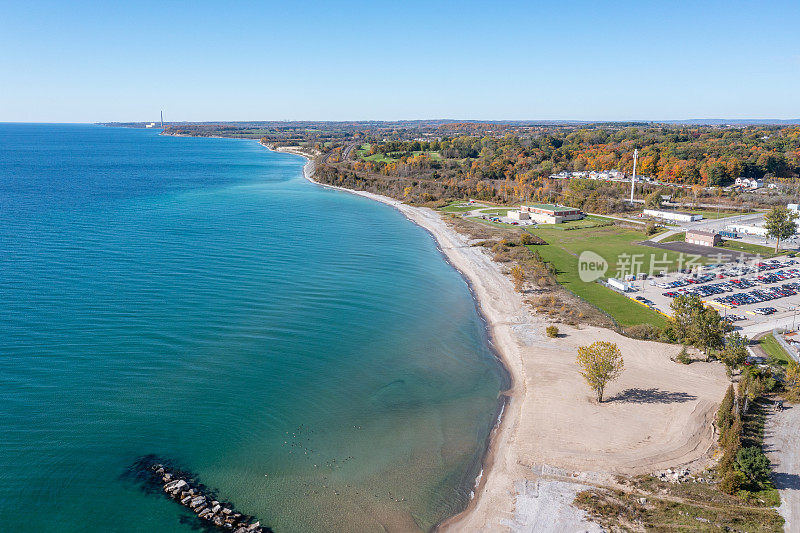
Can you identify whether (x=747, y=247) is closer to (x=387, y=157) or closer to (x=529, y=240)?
(x=529, y=240)

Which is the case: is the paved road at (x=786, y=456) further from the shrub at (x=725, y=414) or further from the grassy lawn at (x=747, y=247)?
the grassy lawn at (x=747, y=247)

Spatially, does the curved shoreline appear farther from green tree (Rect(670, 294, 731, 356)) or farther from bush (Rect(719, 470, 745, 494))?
green tree (Rect(670, 294, 731, 356))

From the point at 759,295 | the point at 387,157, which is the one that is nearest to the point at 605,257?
the point at 759,295

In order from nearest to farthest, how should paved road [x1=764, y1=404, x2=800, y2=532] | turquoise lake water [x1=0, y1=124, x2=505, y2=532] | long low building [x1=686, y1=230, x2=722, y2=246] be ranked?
1. paved road [x1=764, y1=404, x2=800, y2=532]
2. turquoise lake water [x1=0, y1=124, x2=505, y2=532]
3. long low building [x1=686, y1=230, x2=722, y2=246]

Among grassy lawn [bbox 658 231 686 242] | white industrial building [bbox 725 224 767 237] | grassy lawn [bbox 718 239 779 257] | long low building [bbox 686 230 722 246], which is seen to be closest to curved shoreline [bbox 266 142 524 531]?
grassy lawn [bbox 658 231 686 242]

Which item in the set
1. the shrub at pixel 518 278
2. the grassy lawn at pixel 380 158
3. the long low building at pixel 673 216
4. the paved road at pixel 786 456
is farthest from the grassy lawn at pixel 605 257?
the grassy lawn at pixel 380 158

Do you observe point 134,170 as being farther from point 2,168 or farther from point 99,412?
point 99,412
